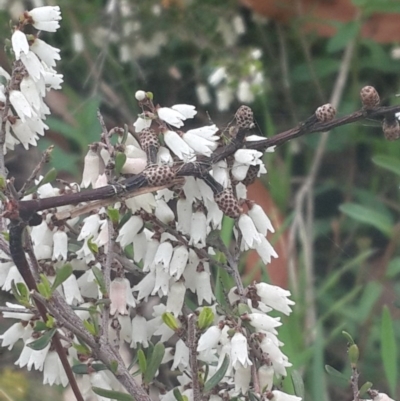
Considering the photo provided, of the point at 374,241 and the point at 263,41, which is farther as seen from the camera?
the point at 263,41

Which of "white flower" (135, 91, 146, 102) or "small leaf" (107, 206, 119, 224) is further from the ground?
"white flower" (135, 91, 146, 102)

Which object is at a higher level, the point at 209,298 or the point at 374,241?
the point at 374,241

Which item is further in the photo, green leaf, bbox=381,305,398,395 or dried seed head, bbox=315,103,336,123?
green leaf, bbox=381,305,398,395

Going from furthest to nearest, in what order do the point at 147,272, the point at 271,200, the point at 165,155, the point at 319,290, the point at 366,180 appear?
the point at 366,180 < the point at 271,200 < the point at 319,290 < the point at 147,272 < the point at 165,155

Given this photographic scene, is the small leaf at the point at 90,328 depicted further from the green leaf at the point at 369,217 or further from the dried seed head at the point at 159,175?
the green leaf at the point at 369,217

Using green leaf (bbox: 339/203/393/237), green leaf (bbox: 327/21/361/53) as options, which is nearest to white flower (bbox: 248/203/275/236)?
green leaf (bbox: 339/203/393/237)

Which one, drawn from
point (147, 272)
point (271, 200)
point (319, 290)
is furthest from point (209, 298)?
point (271, 200)

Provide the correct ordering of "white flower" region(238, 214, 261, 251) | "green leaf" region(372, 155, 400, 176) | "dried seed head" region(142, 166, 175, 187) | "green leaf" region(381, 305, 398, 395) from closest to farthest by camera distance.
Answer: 1. "dried seed head" region(142, 166, 175, 187)
2. "white flower" region(238, 214, 261, 251)
3. "green leaf" region(381, 305, 398, 395)
4. "green leaf" region(372, 155, 400, 176)

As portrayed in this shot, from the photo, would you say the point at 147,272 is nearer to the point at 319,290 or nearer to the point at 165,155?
the point at 165,155

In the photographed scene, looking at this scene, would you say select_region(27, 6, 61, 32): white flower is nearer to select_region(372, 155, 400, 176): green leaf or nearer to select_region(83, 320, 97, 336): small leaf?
select_region(83, 320, 97, 336): small leaf
